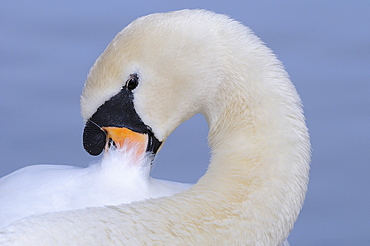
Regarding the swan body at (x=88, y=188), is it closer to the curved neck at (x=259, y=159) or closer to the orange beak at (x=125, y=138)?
the orange beak at (x=125, y=138)

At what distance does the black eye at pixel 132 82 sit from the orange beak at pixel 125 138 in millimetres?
159

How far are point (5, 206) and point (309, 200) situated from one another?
5.19 feet

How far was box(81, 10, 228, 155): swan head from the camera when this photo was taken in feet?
6.63

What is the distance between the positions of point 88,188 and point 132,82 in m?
0.53

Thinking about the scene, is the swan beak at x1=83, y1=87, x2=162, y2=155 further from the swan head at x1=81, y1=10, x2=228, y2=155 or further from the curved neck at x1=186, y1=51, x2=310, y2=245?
the curved neck at x1=186, y1=51, x2=310, y2=245

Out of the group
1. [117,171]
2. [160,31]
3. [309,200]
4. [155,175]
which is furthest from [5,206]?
[309,200]

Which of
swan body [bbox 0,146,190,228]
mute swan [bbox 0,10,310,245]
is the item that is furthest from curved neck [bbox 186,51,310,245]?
swan body [bbox 0,146,190,228]

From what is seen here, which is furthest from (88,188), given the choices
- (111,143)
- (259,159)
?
(259,159)

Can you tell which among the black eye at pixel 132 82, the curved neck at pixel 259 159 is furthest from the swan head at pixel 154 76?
the curved neck at pixel 259 159

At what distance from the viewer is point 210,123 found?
2094 millimetres

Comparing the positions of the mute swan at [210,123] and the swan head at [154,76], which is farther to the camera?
the swan head at [154,76]

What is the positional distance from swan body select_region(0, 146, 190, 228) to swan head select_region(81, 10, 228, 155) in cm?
11

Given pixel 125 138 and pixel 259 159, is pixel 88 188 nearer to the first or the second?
pixel 125 138

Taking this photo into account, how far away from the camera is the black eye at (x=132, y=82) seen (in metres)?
2.07
